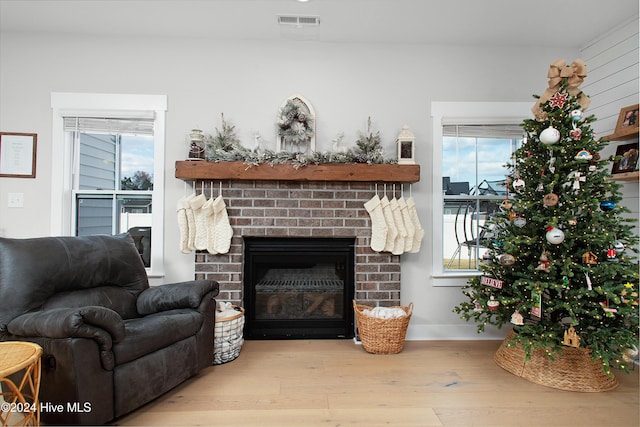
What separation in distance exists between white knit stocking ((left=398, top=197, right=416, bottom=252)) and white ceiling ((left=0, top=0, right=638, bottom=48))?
4.68 feet

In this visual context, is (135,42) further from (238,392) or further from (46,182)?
(238,392)

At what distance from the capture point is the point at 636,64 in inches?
99.0

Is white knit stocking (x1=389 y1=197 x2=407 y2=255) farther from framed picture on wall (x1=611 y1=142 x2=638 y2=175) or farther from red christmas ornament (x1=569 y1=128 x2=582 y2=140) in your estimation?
framed picture on wall (x1=611 y1=142 x2=638 y2=175)

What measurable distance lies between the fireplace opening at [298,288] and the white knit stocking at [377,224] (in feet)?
0.72

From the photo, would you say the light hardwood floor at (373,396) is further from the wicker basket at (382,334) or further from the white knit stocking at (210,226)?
the white knit stocking at (210,226)

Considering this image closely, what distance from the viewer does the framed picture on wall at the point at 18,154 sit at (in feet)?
9.21

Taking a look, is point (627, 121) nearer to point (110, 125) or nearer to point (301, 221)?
point (301, 221)

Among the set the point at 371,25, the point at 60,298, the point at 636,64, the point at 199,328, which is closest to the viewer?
the point at 60,298

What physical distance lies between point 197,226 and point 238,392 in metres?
1.29

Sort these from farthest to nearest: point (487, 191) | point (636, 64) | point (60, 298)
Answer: point (487, 191), point (636, 64), point (60, 298)

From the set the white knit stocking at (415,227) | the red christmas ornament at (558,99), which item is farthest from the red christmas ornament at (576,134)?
the white knit stocking at (415,227)

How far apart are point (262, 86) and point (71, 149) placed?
67.7 inches

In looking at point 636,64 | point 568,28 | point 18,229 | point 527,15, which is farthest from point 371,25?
point 18,229

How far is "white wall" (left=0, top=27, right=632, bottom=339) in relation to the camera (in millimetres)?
2836
